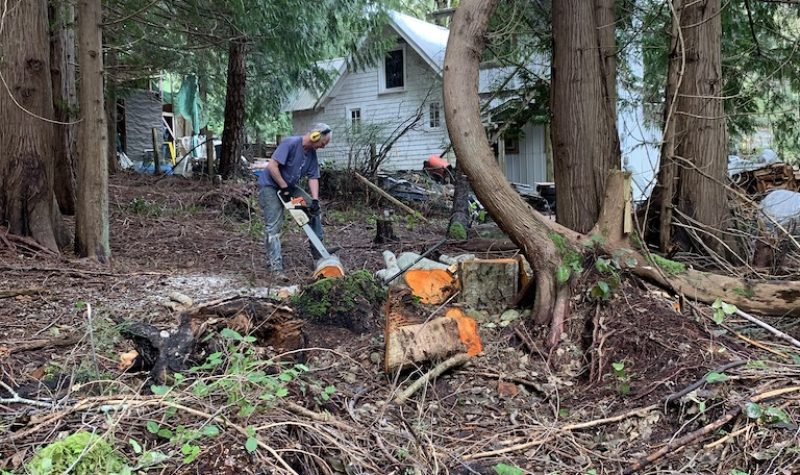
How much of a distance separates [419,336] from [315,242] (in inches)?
102

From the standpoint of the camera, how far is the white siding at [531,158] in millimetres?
19141

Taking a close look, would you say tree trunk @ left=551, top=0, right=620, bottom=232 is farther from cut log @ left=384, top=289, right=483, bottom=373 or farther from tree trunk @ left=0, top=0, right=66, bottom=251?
tree trunk @ left=0, top=0, right=66, bottom=251

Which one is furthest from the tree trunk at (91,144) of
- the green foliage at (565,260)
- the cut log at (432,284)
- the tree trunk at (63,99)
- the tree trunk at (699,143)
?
the tree trunk at (699,143)

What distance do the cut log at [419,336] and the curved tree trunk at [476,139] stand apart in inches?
22.4

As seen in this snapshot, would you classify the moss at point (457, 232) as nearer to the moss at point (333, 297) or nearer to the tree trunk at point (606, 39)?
the tree trunk at point (606, 39)

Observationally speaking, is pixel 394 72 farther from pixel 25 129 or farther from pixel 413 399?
pixel 413 399

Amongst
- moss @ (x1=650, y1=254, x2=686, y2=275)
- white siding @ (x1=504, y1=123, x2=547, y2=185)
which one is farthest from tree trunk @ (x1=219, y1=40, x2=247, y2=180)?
→ moss @ (x1=650, y1=254, x2=686, y2=275)

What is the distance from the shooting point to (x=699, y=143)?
19.4 feet

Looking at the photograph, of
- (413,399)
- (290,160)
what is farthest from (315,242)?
(413,399)

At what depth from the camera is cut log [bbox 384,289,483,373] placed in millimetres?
3797

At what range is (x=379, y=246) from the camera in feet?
28.1

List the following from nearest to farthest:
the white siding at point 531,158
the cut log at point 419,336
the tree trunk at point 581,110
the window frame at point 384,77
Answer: the cut log at point 419,336 < the tree trunk at point 581,110 < the white siding at point 531,158 < the window frame at point 384,77

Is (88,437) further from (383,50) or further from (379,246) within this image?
(383,50)

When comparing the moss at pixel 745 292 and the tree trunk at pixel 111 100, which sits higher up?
the tree trunk at pixel 111 100
